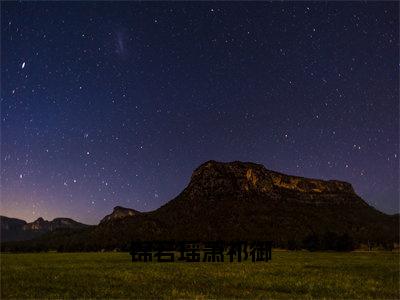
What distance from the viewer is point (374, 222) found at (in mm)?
173875

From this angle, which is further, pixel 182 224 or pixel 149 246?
pixel 182 224

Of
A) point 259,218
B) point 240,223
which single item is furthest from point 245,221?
point 259,218

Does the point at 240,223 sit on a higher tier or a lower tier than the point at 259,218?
lower

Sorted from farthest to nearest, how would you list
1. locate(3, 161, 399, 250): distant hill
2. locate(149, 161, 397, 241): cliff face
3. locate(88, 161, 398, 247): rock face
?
locate(149, 161, 397, 241): cliff face
locate(88, 161, 398, 247): rock face
locate(3, 161, 399, 250): distant hill

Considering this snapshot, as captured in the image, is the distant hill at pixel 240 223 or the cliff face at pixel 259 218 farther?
the cliff face at pixel 259 218

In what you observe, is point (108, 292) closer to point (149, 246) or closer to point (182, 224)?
point (149, 246)

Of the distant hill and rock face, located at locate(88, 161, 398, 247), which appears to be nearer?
the distant hill

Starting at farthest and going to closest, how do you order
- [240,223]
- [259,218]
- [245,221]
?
1. [259,218]
2. [245,221]
3. [240,223]

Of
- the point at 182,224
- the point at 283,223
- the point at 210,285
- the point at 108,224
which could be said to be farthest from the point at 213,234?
the point at 210,285

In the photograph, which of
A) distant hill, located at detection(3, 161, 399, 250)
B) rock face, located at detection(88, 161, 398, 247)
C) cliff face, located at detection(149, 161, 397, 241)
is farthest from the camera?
cliff face, located at detection(149, 161, 397, 241)

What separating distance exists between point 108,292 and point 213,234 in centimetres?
13080

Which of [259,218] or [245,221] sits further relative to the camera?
[259,218]

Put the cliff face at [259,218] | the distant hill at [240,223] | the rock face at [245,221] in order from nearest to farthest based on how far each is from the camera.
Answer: the distant hill at [240,223]
the rock face at [245,221]
the cliff face at [259,218]

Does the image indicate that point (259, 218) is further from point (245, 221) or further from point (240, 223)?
point (240, 223)
